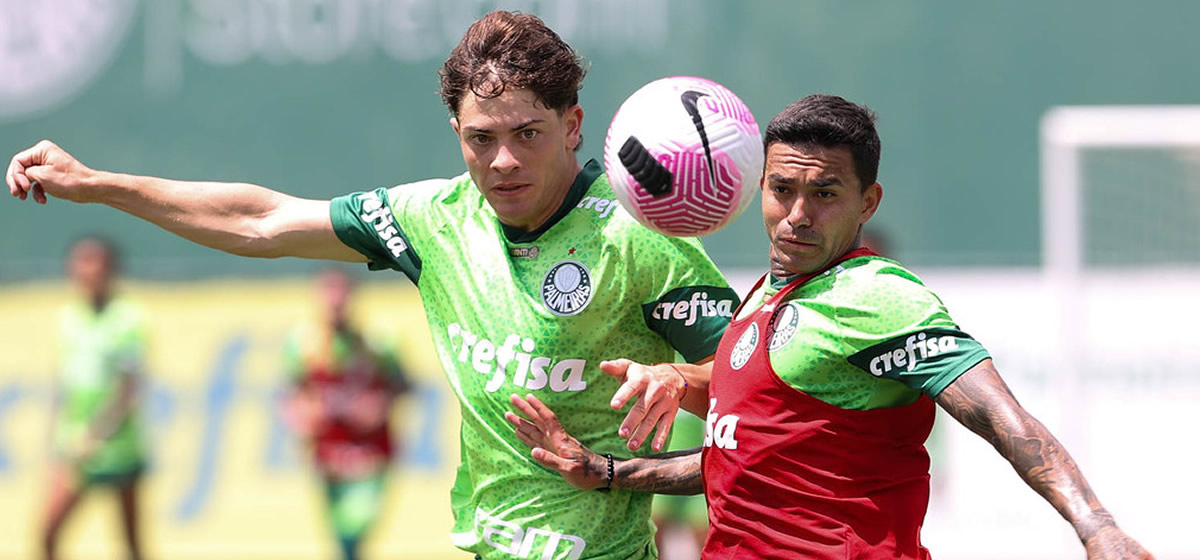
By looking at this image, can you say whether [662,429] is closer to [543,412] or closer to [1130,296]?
[543,412]

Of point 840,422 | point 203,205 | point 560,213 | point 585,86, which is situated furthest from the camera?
point 585,86

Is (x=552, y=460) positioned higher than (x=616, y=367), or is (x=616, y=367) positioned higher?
(x=616, y=367)

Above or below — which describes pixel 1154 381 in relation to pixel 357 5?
below

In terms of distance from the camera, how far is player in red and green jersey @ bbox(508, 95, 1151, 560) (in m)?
3.33

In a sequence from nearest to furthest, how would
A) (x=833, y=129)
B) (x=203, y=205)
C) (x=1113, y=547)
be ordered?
1. (x=1113, y=547)
2. (x=833, y=129)
3. (x=203, y=205)

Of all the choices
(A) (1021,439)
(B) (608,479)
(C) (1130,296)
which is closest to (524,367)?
(B) (608,479)

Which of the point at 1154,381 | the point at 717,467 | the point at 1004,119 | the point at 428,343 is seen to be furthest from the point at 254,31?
the point at 717,467

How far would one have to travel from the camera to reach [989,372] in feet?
10.8

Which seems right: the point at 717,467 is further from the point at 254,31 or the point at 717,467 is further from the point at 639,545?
the point at 254,31

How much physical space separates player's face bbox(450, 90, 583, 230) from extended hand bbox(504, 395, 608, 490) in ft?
1.68

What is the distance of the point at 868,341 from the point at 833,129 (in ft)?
1.72

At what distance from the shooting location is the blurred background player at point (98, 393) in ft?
34.6

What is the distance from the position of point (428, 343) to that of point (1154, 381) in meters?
5.25

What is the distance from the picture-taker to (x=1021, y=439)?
3213mm
